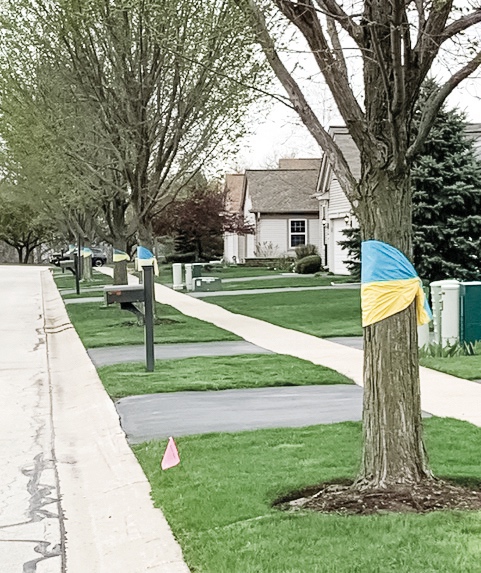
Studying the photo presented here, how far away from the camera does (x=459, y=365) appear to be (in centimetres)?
1376

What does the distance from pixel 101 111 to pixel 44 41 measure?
5.99ft

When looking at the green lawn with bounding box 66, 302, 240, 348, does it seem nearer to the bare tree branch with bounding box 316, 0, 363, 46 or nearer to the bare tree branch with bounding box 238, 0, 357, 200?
the bare tree branch with bounding box 238, 0, 357, 200

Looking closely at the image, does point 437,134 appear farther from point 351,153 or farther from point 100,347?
point 351,153

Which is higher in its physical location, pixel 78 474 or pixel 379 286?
pixel 379 286

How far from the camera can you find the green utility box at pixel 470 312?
15.6 m

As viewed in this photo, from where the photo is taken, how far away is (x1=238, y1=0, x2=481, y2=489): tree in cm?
643

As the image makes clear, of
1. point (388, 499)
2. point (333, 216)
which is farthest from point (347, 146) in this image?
point (388, 499)

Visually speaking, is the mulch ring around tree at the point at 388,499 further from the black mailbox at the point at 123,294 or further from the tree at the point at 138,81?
the tree at the point at 138,81

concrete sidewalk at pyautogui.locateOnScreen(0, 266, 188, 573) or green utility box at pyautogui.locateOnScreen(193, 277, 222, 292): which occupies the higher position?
green utility box at pyautogui.locateOnScreen(193, 277, 222, 292)

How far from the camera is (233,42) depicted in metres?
18.4

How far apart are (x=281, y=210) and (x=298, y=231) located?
4.88 ft

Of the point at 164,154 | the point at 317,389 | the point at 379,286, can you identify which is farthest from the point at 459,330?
the point at 379,286

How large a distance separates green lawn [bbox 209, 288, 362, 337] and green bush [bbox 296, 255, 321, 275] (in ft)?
42.5

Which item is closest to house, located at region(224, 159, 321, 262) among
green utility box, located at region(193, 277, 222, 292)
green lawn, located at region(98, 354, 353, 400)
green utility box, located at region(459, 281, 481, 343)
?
green utility box, located at region(193, 277, 222, 292)
